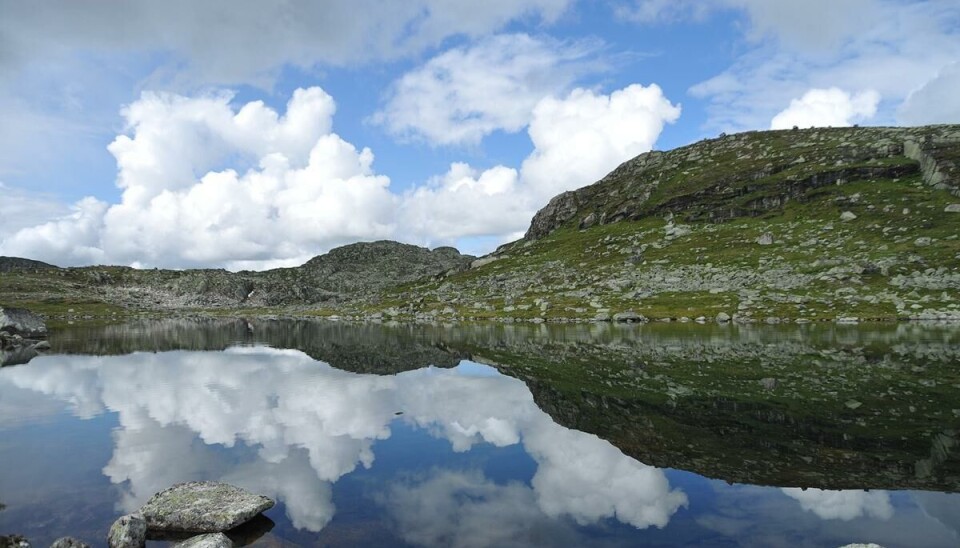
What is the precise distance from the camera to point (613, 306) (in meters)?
99.5

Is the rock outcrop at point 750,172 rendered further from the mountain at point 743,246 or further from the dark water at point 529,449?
the dark water at point 529,449

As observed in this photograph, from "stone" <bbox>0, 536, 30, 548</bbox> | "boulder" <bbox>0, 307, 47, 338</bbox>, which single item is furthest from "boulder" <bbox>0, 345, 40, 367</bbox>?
"stone" <bbox>0, 536, 30, 548</bbox>

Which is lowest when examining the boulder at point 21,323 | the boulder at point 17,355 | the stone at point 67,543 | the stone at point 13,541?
the stone at point 13,541

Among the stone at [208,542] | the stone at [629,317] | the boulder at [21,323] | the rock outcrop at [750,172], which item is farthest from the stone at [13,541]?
the rock outcrop at [750,172]

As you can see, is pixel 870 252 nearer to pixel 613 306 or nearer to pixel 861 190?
pixel 861 190

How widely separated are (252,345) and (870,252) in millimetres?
108620

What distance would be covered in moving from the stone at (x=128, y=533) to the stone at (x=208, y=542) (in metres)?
1.12

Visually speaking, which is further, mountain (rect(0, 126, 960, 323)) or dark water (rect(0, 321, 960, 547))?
mountain (rect(0, 126, 960, 323))

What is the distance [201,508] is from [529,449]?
490 inches

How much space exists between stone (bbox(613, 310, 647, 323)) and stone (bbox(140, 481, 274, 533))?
3149 inches

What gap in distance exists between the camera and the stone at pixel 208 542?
12.3m

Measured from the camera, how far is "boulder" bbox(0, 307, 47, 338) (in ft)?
278

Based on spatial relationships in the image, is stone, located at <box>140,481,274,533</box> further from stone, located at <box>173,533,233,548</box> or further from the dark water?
stone, located at <box>173,533,233,548</box>

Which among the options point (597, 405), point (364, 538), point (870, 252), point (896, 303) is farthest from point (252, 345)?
point (870, 252)
